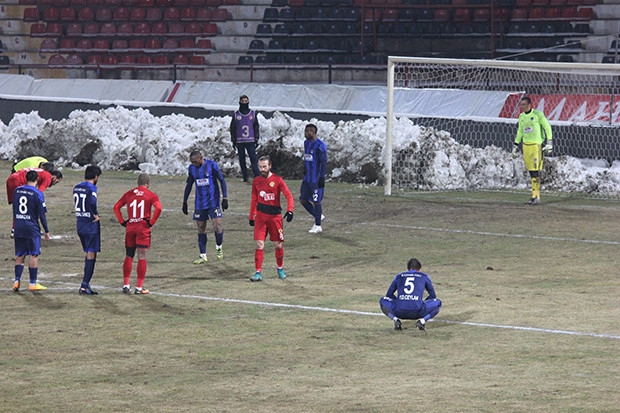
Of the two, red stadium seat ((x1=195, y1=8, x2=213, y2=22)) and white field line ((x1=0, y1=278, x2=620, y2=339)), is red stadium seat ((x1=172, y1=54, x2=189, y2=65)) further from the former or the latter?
white field line ((x1=0, y1=278, x2=620, y2=339))

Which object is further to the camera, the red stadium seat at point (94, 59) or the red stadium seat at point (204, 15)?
the red stadium seat at point (94, 59)

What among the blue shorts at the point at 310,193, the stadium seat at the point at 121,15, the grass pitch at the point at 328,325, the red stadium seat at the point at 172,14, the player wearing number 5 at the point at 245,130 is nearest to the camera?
the grass pitch at the point at 328,325

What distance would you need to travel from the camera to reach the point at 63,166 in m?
30.8

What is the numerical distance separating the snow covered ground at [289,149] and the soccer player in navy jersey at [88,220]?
502 inches

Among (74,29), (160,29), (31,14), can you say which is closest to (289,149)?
(160,29)

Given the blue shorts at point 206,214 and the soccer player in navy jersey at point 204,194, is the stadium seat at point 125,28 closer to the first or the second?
the soccer player in navy jersey at point 204,194

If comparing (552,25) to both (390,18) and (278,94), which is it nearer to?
(390,18)

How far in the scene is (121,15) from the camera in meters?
43.1

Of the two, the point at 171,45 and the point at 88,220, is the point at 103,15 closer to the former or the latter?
the point at 171,45

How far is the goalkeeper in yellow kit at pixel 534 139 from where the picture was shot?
23.5 metres

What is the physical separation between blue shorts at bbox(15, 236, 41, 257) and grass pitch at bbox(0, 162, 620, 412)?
1.87 feet

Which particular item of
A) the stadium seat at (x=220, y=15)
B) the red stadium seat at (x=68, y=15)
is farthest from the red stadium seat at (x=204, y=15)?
the red stadium seat at (x=68, y=15)

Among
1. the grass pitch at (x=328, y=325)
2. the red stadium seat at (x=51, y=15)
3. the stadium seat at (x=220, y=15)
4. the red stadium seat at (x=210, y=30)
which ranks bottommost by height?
the grass pitch at (x=328, y=325)

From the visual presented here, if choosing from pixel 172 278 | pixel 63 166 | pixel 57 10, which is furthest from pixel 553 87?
pixel 57 10
